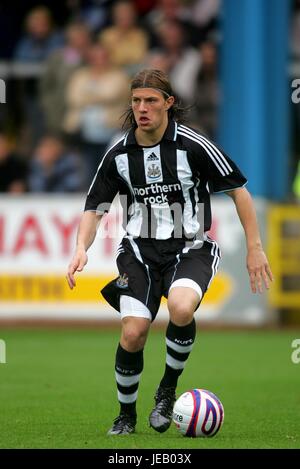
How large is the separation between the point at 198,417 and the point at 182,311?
0.60 m

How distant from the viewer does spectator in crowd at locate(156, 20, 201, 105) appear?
14.9 metres

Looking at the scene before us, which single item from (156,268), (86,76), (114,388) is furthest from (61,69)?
(156,268)

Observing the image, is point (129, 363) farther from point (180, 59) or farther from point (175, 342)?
point (180, 59)

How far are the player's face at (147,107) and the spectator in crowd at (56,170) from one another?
8291 millimetres

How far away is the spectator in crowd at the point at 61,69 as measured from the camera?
15086 mm

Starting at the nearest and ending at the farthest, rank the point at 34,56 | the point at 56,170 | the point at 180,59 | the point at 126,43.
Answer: the point at 56,170
the point at 180,59
the point at 126,43
the point at 34,56

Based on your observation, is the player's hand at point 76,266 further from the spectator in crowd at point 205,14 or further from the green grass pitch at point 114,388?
the spectator in crowd at point 205,14

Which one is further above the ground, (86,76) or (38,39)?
(38,39)

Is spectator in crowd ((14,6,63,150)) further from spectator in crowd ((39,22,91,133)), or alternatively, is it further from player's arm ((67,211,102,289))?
player's arm ((67,211,102,289))

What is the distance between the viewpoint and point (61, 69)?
15.1 metres

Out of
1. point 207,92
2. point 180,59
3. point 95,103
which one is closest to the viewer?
point 95,103

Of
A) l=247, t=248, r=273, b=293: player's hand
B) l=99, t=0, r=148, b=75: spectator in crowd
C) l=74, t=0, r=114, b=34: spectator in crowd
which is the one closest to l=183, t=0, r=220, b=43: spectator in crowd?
l=99, t=0, r=148, b=75: spectator in crowd

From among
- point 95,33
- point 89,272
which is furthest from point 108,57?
point 89,272
